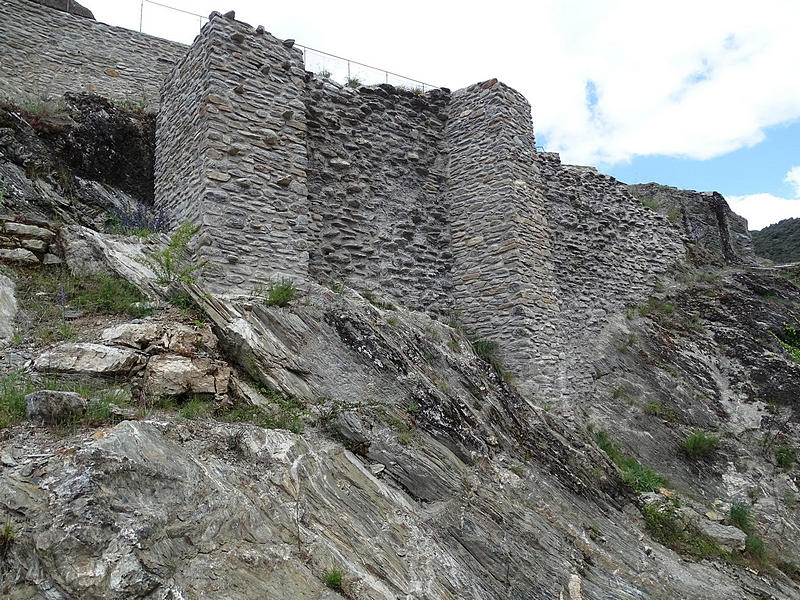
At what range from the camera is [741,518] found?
9.26 m

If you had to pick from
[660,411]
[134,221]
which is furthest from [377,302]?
[660,411]

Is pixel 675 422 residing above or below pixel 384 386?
below

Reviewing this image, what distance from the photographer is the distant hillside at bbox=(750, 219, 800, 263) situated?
25.9m

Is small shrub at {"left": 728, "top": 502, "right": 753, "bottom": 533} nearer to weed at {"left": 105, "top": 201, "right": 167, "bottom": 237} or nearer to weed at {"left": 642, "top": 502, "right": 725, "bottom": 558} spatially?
weed at {"left": 642, "top": 502, "right": 725, "bottom": 558}

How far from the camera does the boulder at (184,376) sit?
541 centimetres

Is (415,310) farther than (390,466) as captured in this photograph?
Yes

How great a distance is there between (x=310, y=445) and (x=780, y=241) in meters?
29.5

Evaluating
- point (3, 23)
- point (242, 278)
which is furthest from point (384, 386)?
point (3, 23)

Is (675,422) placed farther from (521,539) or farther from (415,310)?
(521,539)

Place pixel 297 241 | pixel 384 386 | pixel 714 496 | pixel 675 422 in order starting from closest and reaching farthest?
pixel 384 386 → pixel 297 241 → pixel 714 496 → pixel 675 422

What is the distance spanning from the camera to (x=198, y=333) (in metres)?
6.20

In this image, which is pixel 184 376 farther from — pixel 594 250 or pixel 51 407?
pixel 594 250

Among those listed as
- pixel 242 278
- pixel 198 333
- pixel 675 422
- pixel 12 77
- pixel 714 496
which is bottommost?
pixel 714 496

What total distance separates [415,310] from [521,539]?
4554mm
